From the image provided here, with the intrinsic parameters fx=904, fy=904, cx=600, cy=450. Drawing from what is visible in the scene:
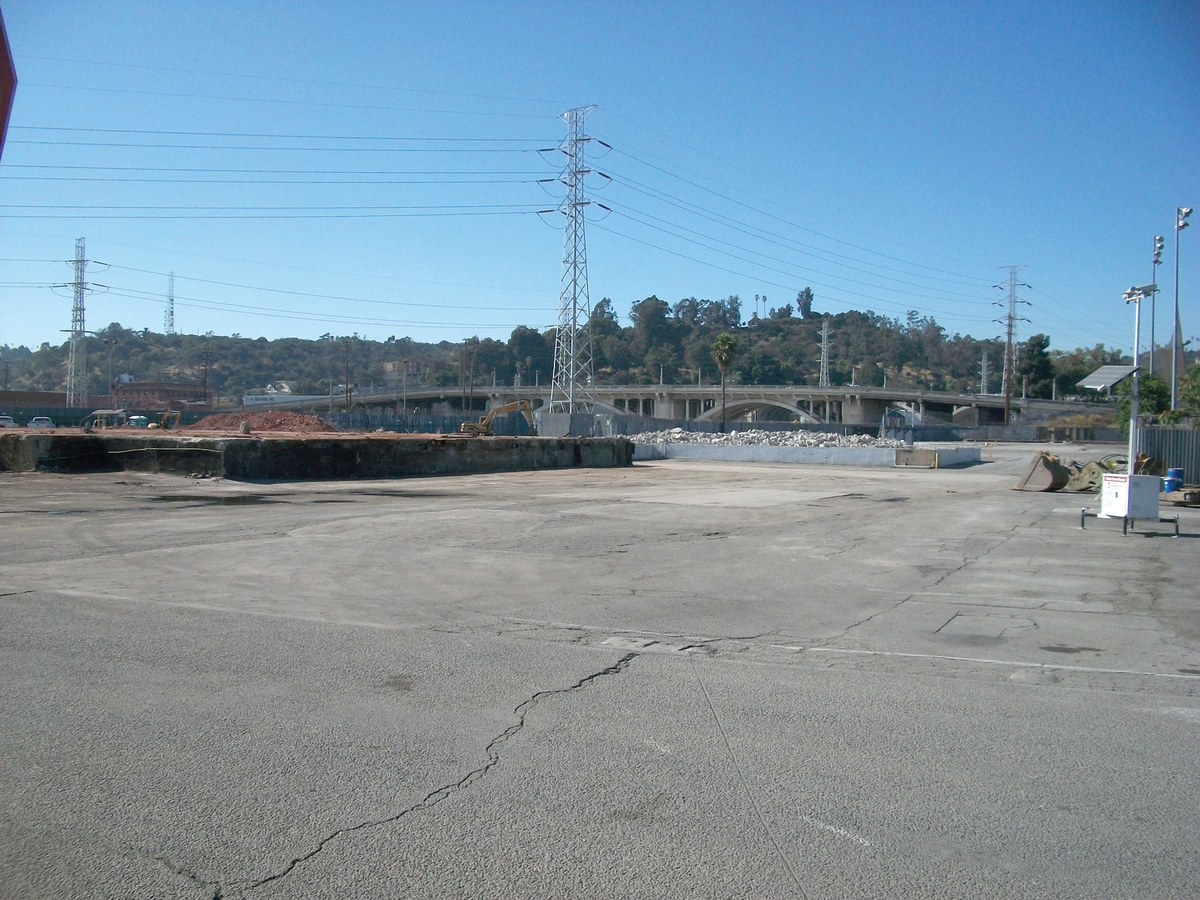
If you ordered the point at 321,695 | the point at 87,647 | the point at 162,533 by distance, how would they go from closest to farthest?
1. the point at 321,695
2. the point at 87,647
3. the point at 162,533

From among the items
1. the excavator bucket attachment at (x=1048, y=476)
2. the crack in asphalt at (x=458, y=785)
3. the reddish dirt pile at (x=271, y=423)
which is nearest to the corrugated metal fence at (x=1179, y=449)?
the excavator bucket attachment at (x=1048, y=476)

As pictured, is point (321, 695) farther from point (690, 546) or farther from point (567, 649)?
point (690, 546)

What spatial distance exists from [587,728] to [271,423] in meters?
49.2

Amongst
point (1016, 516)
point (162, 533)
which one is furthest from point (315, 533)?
point (1016, 516)

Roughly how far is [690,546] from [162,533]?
911 cm

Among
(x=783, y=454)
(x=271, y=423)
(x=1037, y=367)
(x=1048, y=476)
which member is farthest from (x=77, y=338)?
(x=1037, y=367)

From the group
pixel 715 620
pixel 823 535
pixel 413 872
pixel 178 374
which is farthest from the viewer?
pixel 178 374

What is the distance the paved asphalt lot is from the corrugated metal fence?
20.5m

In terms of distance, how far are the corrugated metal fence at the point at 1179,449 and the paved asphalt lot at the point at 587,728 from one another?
2055 centimetres

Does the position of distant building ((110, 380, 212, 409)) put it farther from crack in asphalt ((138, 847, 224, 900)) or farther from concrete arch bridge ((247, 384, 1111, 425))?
crack in asphalt ((138, 847, 224, 900))

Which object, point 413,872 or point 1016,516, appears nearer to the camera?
point 413,872

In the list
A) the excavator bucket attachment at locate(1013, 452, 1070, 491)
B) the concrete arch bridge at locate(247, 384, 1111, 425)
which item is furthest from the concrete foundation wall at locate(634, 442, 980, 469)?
the concrete arch bridge at locate(247, 384, 1111, 425)

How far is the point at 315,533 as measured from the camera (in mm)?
16188

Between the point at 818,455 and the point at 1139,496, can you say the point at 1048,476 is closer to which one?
the point at 1139,496
